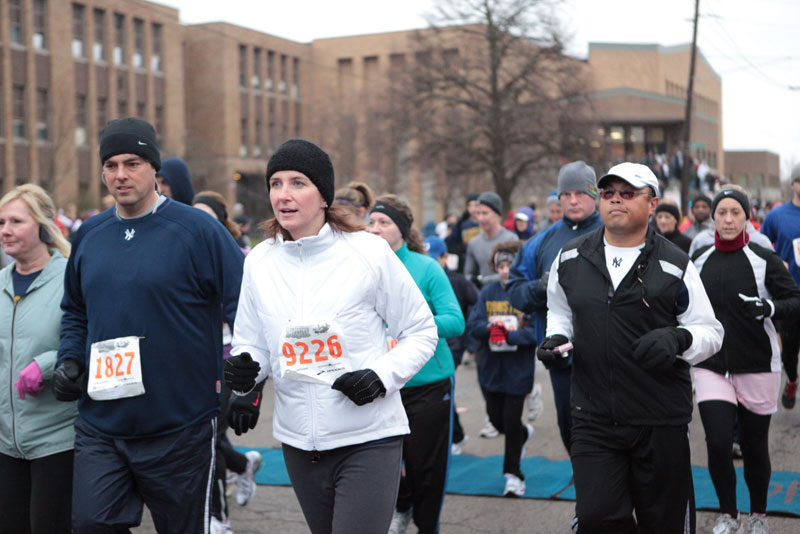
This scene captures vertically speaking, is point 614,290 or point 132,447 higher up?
point 614,290

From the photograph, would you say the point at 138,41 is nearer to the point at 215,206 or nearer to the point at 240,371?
the point at 215,206

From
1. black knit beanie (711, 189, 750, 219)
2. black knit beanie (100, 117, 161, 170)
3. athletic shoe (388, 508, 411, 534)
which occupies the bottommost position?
athletic shoe (388, 508, 411, 534)

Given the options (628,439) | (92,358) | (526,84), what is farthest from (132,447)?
(526,84)

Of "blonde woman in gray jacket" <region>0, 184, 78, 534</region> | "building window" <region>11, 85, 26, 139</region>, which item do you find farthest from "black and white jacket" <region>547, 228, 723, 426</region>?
"building window" <region>11, 85, 26, 139</region>

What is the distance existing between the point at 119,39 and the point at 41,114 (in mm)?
7918

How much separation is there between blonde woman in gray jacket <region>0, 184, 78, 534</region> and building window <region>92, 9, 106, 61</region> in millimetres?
44527

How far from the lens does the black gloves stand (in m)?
5.57

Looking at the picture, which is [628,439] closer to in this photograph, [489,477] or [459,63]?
[489,477]

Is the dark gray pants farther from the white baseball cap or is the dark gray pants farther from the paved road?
the paved road

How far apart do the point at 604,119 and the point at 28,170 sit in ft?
86.4

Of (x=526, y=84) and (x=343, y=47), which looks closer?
(x=526, y=84)

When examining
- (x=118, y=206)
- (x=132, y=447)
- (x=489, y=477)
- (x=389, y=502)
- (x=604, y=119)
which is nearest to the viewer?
(x=389, y=502)

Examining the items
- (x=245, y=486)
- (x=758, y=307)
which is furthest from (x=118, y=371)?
(x=758, y=307)

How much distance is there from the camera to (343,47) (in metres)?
69.9
